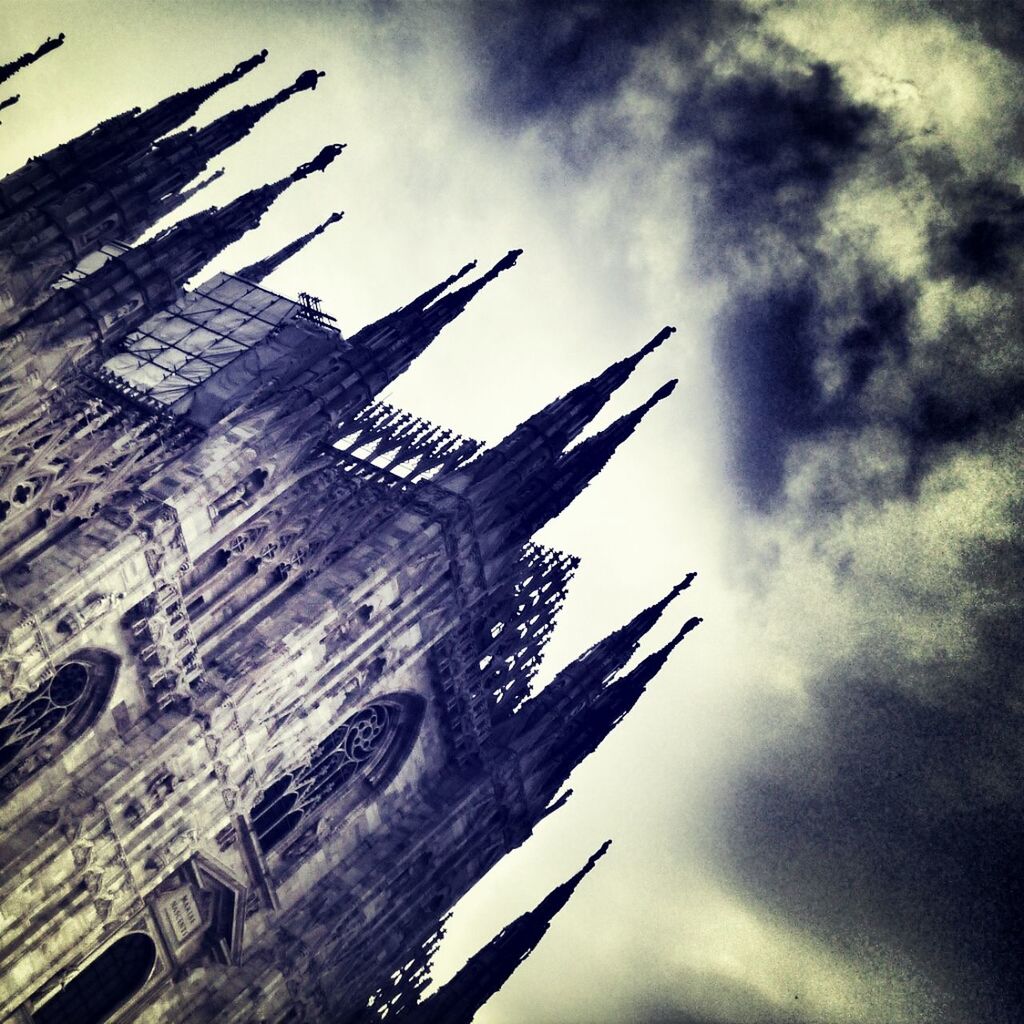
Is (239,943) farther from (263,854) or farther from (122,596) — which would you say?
(122,596)

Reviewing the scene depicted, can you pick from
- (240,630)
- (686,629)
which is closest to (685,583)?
(686,629)

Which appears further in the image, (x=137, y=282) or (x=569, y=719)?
(x=569, y=719)

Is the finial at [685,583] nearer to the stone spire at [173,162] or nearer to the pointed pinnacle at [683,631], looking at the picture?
the pointed pinnacle at [683,631]

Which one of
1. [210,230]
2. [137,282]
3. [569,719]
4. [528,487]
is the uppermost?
[528,487]

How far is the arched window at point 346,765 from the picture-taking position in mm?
35781

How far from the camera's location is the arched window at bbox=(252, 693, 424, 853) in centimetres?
3578

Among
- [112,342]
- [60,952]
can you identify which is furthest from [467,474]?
[60,952]

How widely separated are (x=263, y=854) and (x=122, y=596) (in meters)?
9.18

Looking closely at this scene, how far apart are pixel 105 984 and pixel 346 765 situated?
354 inches

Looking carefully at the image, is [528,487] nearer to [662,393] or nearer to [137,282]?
[662,393]

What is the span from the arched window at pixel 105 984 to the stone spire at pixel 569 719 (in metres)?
13.4

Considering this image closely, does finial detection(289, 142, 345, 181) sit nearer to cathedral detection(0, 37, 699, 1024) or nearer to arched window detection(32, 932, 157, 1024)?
cathedral detection(0, 37, 699, 1024)

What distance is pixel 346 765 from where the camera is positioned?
37.9 metres

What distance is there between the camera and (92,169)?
3014cm
